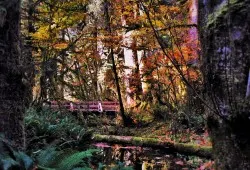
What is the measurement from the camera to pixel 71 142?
779 centimetres

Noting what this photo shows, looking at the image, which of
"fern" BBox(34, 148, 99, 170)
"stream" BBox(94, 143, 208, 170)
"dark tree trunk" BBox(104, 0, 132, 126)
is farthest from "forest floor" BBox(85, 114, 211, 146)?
"fern" BBox(34, 148, 99, 170)

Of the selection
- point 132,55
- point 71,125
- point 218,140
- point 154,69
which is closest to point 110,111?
point 132,55

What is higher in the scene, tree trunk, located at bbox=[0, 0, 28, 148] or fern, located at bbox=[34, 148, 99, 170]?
tree trunk, located at bbox=[0, 0, 28, 148]

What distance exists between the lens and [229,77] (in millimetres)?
2449

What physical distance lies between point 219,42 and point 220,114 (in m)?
0.54

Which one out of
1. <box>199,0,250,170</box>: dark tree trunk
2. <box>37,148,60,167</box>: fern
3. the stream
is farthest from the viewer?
the stream

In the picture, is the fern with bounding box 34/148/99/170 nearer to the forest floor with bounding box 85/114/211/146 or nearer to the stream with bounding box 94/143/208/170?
the stream with bounding box 94/143/208/170

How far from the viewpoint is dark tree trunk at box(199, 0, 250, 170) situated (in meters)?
2.40

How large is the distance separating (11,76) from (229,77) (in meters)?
2.66

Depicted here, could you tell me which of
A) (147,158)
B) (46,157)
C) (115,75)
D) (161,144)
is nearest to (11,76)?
(46,157)

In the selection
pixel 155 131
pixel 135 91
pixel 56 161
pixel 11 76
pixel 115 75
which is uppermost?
pixel 115 75

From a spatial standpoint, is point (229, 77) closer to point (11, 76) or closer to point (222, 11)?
point (222, 11)

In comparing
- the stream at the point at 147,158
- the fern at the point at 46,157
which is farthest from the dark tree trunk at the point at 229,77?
the stream at the point at 147,158

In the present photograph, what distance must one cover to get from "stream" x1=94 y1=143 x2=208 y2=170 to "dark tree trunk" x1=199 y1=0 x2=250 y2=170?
13.1 feet
